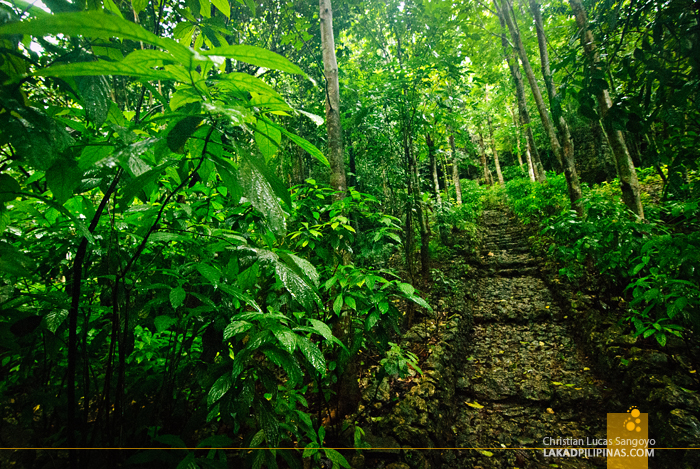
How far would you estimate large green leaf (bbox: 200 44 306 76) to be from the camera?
545 mm

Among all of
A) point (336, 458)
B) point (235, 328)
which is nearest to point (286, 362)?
point (235, 328)

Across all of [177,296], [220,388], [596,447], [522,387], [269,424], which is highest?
[177,296]

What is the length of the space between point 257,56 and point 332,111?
2.34 meters

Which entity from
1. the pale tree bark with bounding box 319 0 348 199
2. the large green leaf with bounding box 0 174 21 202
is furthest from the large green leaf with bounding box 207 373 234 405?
the pale tree bark with bounding box 319 0 348 199

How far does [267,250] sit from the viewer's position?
3.26 feet

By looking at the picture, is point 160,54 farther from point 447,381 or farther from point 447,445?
point 447,381

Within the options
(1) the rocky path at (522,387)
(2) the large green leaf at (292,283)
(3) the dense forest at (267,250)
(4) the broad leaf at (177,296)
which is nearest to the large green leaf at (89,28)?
(3) the dense forest at (267,250)

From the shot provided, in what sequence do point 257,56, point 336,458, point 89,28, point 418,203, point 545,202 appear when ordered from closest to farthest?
point 89,28
point 257,56
point 336,458
point 418,203
point 545,202

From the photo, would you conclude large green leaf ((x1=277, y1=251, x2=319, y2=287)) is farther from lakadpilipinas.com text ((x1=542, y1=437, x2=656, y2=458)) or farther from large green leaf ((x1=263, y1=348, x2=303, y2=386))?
lakadpilipinas.com text ((x1=542, y1=437, x2=656, y2=458))

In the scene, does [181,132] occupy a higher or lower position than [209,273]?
higher

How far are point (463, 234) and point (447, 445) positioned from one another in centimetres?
686

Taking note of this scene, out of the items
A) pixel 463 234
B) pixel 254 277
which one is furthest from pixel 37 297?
pixel 463 234

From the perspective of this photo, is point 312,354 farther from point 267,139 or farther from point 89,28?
point 89,28

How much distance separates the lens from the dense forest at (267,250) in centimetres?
67
